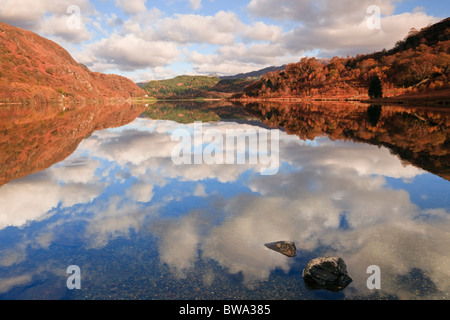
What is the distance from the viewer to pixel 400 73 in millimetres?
118062

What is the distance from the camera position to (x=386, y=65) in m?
153

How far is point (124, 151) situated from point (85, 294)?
682 inches

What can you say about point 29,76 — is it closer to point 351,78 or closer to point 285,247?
point 351,78

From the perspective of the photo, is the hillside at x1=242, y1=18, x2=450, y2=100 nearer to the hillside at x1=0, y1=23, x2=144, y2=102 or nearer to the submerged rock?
the submerged rock

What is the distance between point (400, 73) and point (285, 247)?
13681 centimetres

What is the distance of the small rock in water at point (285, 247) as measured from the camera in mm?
7923

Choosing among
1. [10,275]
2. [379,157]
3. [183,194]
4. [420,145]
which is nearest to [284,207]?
[183,194]

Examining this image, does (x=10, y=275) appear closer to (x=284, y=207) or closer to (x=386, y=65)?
(x=284, y=207)

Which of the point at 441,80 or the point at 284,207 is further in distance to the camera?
the point at 441,80

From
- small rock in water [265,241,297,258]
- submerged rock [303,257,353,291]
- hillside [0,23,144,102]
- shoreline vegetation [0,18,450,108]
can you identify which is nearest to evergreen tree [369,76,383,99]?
shoreline vegetation [0,18,450,108]

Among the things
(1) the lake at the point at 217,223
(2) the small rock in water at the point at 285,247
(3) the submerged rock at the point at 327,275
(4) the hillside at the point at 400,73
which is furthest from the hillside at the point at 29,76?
(4) the hillside at the point at 400,73

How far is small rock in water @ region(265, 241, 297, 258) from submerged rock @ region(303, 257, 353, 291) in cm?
103

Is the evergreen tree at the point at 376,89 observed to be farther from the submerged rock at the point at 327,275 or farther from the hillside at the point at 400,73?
the submerged rock at the point at 327,275

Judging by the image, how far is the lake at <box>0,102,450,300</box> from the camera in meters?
6.70
